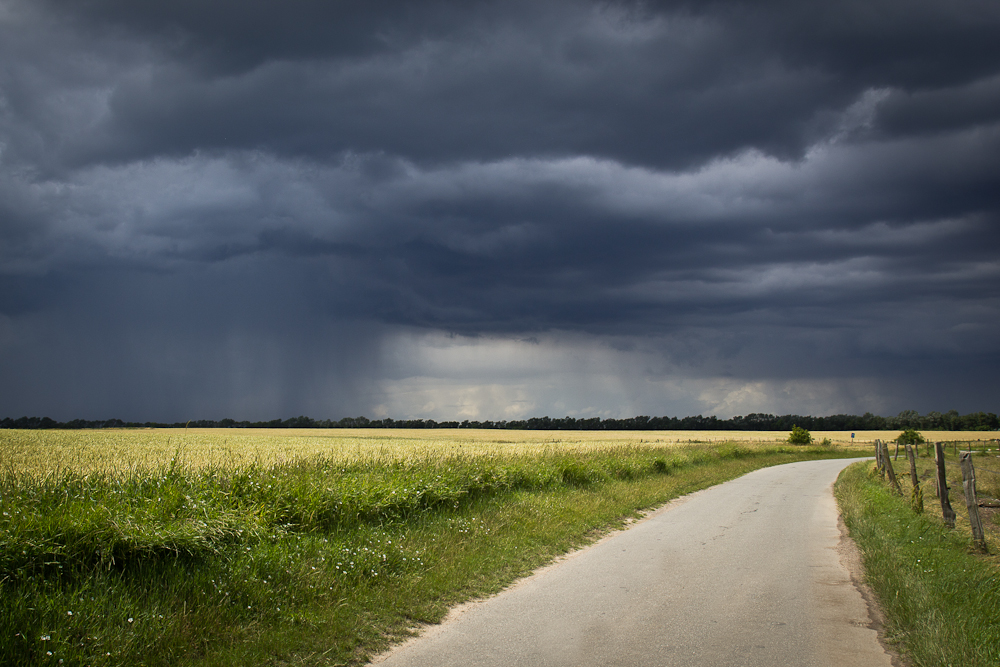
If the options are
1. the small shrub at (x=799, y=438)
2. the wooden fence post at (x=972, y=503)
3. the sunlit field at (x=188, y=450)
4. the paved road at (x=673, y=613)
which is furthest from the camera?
the small shrub at (x=799, y=438)

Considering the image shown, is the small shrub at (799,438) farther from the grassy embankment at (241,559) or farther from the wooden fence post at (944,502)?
the grassy embankment at (241,559)

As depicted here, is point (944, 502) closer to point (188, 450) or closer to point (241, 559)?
point (241, 559)

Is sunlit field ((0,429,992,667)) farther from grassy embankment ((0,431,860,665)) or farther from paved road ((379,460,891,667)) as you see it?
paved road ((379,460,891,667))

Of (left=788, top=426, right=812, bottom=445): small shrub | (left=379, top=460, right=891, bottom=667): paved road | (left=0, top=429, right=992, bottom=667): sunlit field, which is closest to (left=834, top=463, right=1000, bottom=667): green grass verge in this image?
(left=379, top=460, right=891, bottom=667): paved road

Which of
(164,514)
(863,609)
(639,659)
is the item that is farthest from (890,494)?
(164,514)

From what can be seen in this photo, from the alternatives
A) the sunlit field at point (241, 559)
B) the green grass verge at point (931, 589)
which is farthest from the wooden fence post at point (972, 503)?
the sunlit field at point (241, 559)

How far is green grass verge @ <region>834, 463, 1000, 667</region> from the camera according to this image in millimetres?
5926

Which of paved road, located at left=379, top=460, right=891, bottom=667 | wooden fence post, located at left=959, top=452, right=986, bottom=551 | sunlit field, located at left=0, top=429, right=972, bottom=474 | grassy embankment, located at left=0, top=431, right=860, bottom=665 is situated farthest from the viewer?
sunlit field, located at left=0, top=429, right=972, bottom=474

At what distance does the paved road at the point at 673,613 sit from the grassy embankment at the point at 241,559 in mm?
779

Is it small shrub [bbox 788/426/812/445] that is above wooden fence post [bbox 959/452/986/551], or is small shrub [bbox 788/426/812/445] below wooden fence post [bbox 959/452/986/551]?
below

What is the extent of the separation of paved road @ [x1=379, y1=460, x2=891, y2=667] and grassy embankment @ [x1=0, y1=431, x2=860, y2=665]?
30.7 inches

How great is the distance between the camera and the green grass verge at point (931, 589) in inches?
233

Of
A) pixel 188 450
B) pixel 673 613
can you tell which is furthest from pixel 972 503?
pixel 188 450

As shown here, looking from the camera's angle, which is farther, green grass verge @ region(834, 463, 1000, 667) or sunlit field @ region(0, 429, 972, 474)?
sunlit field @ region(0, 429, 972, 474)
